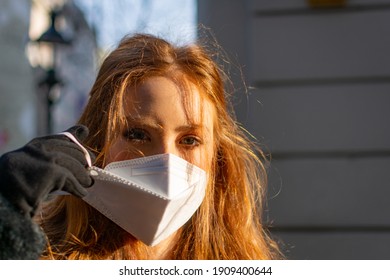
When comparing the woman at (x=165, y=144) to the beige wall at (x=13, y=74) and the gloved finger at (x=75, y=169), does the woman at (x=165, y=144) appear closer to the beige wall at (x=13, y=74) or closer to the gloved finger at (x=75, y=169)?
the gloved finger at (x=75, y=169)

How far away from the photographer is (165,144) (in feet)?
6.44

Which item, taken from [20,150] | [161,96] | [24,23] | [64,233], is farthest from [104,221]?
[24,23]

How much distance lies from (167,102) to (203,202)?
1.19ft

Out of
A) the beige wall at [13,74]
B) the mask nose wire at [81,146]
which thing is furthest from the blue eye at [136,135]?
the beige wall at [13,74]

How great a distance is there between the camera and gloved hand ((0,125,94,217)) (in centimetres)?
147

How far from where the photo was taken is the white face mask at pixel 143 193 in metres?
1.96

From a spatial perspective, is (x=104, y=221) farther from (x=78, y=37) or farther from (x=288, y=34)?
(x=78, y=37)

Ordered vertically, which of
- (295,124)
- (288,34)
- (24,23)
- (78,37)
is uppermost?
(78,37)

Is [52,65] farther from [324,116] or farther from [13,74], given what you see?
[13,74]

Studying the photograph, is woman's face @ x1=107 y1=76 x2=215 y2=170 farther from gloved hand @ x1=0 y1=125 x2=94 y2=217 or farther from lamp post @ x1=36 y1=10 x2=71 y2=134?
lamp post @ x1=36 y1=10 x2=71 y2=134

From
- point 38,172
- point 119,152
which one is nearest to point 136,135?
point 119,152

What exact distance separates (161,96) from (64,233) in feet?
1.46

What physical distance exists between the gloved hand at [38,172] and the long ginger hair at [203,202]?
369 mm
